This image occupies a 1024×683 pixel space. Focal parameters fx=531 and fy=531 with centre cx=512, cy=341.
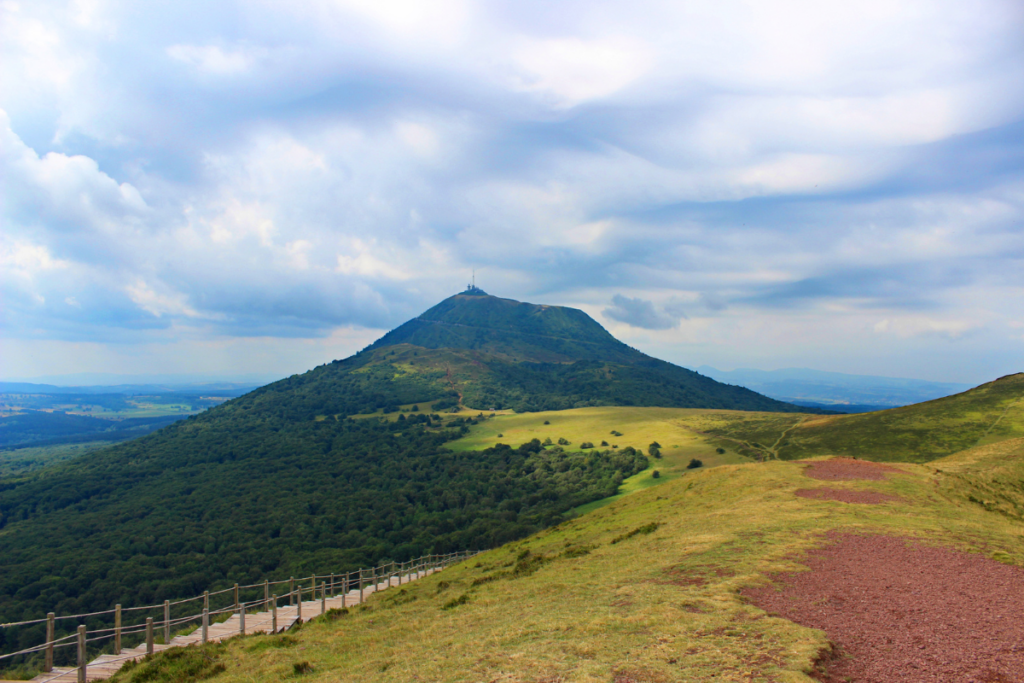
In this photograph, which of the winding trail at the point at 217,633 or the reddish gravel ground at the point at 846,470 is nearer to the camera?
the winding trail at the point at 217,633

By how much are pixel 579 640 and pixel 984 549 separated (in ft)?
64.6

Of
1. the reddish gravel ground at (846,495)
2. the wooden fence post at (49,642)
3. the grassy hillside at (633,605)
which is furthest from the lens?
the reddish gravel ground at (846,495)

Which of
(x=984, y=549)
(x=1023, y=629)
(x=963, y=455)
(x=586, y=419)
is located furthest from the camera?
(x=586, y=419)

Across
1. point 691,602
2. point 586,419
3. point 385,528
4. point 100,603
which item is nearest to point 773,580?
point 691,602

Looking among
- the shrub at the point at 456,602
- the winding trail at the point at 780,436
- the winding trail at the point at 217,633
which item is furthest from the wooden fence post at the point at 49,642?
the winding trail at the point at 780,436

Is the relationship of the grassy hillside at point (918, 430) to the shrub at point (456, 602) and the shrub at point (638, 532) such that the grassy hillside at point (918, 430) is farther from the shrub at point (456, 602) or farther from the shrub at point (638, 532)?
the shrub at point (456, 602)

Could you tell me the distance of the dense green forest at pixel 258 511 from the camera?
315 ft

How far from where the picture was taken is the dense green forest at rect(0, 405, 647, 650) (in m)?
96.1

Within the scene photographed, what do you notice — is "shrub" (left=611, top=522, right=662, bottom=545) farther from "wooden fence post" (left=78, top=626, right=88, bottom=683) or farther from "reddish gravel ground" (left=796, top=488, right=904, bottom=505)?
"wooden fence post" (left=78, top=626, right=88, bottom=683)

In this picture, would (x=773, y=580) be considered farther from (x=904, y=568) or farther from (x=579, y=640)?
(x=579, y=640)

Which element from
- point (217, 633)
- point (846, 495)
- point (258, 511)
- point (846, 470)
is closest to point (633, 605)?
point (217, 633)

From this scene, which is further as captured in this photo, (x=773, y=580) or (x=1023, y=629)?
(x=773, y=580)

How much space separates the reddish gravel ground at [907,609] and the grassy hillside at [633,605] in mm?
895

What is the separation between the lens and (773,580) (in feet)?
63.5
